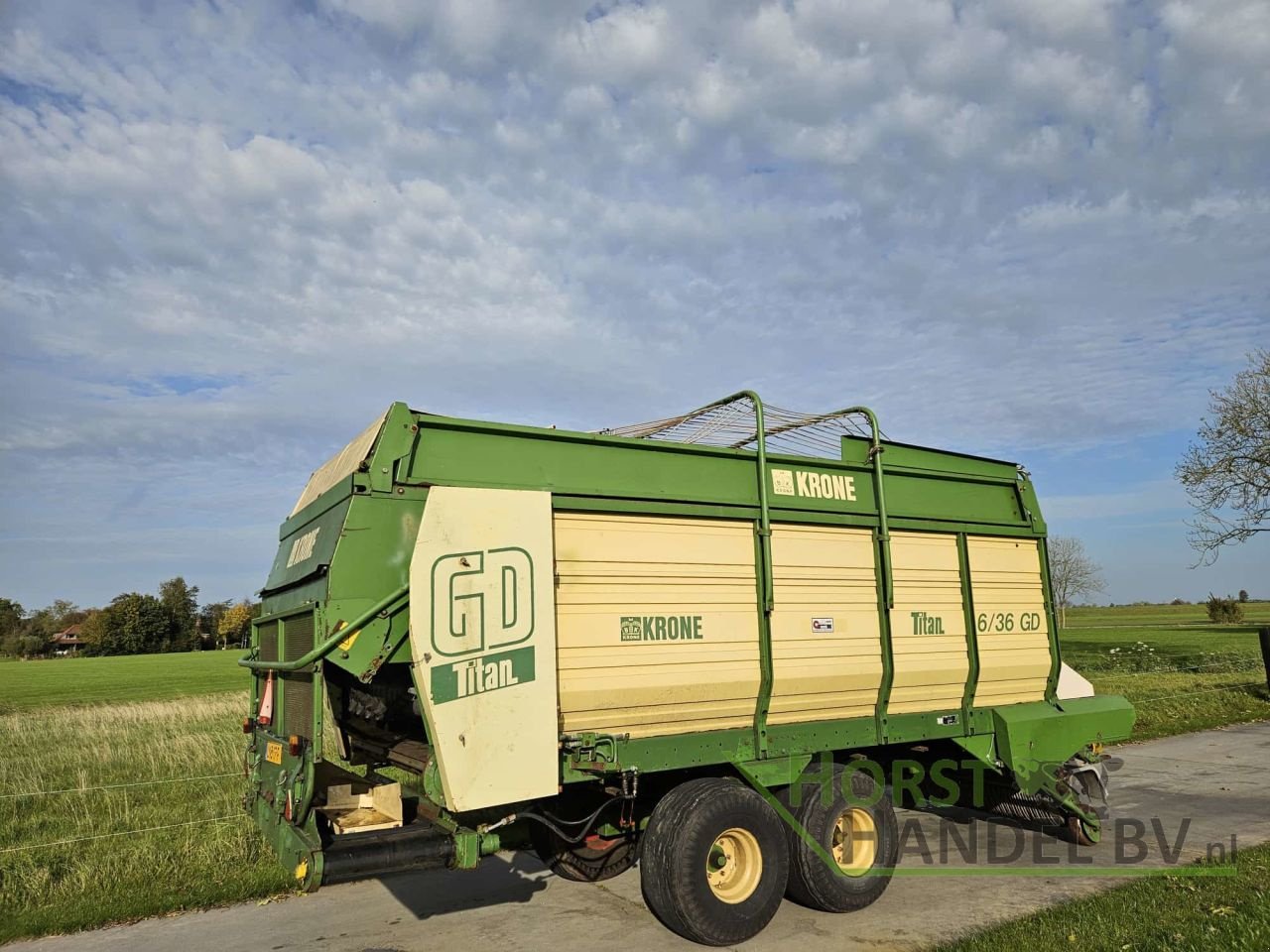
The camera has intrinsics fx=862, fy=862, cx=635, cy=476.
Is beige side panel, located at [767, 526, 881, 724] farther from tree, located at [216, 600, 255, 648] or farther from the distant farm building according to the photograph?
the distant farm building

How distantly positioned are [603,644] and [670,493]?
103 cm

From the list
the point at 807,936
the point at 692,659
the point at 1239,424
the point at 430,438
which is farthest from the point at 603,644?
the point at 1239,424

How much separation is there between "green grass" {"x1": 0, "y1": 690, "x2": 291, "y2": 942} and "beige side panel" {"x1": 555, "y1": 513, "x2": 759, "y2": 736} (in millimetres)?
3492

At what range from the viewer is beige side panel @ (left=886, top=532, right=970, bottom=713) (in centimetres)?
621

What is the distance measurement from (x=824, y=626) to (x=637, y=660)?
1497mm

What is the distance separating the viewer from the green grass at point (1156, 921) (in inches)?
184

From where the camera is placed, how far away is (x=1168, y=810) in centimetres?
819

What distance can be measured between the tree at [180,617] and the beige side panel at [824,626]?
88808mm

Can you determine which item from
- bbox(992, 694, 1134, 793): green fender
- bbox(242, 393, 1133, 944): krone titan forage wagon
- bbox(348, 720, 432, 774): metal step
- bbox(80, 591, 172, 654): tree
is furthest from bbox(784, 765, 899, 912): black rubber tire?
bbox(80, 591, 172, 654): tree

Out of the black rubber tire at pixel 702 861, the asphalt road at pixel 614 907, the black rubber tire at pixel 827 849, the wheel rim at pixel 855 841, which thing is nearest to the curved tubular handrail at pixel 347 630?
the black rubber tire at pixel 702 861

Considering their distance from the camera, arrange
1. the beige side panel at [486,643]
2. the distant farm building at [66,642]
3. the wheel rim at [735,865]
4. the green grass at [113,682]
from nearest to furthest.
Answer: the beige side panel at [486,643] → the wheel rim at [735,865] → the green grass at [113,682] → the distant farm building at [66,642]

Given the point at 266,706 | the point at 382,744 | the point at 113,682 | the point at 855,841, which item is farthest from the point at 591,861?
the point at 113,682

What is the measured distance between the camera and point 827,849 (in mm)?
5508

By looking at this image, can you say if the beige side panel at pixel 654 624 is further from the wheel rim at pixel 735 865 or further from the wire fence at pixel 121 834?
the wire fence at pixel 121 834
